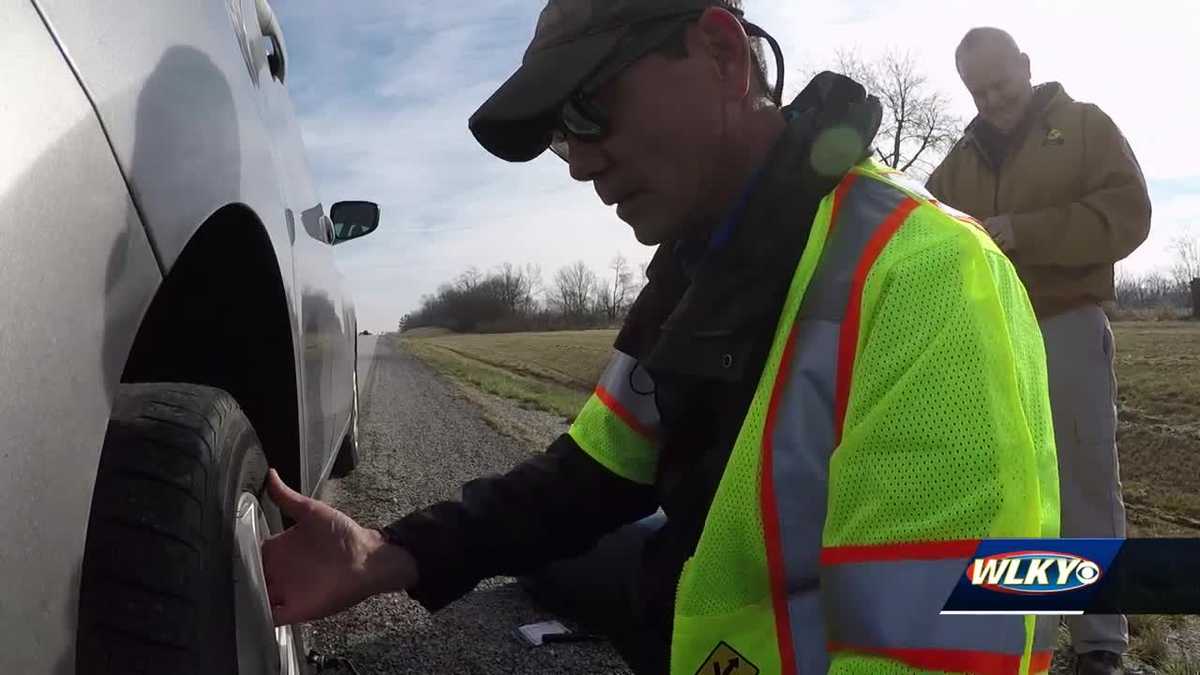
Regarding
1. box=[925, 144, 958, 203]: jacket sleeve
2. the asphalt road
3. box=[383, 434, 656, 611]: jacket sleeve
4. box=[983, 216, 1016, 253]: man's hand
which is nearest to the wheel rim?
box=[383, 434, 656, 611]: jacket sleeve

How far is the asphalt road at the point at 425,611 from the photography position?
3.25m

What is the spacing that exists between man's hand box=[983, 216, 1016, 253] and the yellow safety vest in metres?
2.00

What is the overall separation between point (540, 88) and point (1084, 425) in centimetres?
243

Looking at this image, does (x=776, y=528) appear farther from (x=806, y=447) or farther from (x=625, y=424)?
(x=625, y=424)

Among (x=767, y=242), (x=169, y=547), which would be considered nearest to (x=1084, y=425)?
(x=767, y=242)

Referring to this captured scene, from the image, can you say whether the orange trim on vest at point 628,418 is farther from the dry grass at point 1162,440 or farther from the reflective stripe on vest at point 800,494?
the dry grass at point 1162,440

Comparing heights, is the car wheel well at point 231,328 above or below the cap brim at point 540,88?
below

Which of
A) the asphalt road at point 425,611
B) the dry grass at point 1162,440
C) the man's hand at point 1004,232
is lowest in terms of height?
the dry grass at point 1162,440

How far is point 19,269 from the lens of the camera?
89 centimetres

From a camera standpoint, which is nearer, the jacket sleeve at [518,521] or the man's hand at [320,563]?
the man's hand at [320,563]

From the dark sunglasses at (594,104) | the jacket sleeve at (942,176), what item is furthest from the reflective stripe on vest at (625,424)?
the jacket sleeve at (942,176)

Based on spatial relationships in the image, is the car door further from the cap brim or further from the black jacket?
the cap brim

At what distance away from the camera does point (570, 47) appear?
5.50 ft

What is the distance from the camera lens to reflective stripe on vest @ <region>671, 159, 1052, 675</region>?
1371mm
